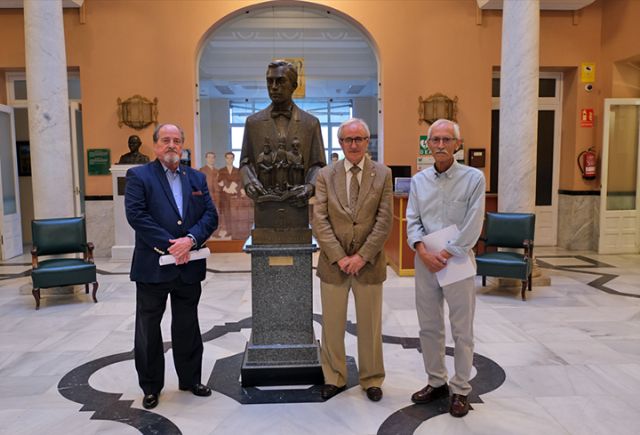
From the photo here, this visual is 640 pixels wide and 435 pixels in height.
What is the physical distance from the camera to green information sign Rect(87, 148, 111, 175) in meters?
8.84

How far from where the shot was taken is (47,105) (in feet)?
20.5

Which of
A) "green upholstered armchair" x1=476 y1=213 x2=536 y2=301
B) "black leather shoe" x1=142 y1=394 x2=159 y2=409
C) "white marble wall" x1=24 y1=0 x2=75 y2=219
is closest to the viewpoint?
"black leather shoe" x1=142 y1=394 x2=159 y2=409

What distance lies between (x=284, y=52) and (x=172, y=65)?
215 centimetres

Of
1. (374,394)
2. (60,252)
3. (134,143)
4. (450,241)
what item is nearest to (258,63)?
(134,143)

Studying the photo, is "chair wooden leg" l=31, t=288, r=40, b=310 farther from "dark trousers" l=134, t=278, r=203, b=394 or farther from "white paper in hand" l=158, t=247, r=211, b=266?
"white paper in hand" l=158, t=247, r=211, b=266

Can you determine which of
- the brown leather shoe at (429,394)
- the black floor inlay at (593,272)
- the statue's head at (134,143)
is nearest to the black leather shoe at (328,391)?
the brown leather shoe at (429,394)

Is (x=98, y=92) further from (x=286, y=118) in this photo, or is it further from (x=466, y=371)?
(x=466, y=371)

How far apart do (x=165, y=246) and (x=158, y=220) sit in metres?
0.19

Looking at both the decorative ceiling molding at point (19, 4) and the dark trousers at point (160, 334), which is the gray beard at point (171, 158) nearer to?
the dark trousers at point (160, 334)

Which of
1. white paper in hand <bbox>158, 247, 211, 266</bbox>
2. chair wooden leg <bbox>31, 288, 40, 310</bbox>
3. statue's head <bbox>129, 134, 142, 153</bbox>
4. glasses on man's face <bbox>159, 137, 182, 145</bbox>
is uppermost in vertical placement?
statue's head <bbox>129, 134, 142, 153</bbox>

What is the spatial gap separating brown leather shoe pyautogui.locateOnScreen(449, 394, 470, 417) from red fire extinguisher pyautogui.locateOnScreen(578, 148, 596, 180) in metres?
7.32

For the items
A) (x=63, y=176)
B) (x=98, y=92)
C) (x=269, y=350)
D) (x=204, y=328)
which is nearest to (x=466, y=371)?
(x=269, y=350)

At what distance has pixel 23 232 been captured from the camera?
1042 cm

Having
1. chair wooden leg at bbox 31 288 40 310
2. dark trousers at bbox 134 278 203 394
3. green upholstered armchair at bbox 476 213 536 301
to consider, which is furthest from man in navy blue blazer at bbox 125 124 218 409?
green upholstered armchair at bbox 476 213 536 301
